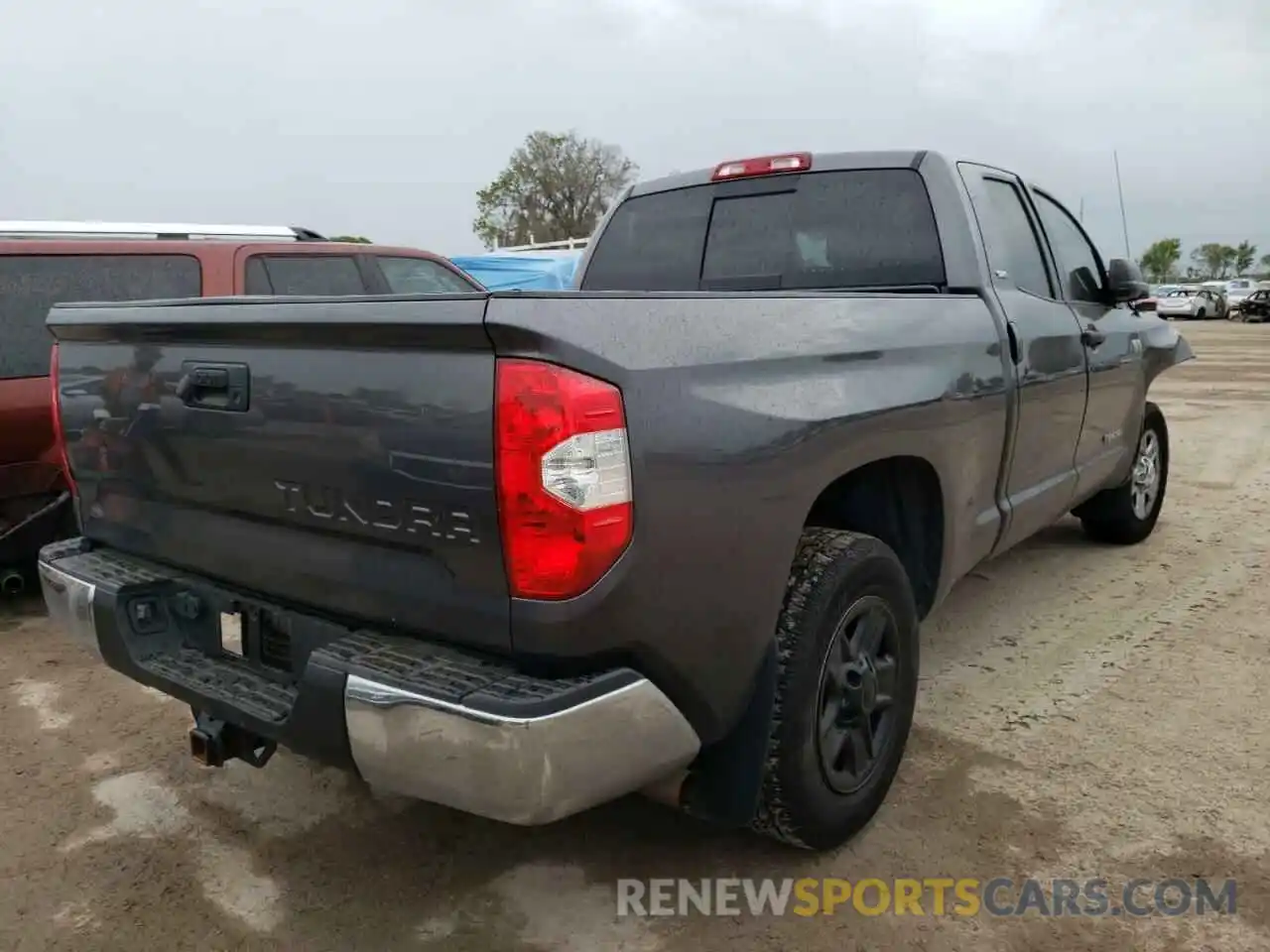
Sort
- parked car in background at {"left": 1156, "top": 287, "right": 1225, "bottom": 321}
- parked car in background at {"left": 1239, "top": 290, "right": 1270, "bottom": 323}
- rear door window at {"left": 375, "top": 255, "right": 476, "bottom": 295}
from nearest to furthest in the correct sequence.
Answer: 1. rear door window at {"left": 375, "top": 255, "right": 476, "bottom": 295}
2. parked car in background at {"left": 1239, "top": 290, "right": 1270, "bottom": 323}
3. parked car in background at {"left": 1156, "top": 287, "right": 1225, "bottom": 321}

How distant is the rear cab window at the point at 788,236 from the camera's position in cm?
364

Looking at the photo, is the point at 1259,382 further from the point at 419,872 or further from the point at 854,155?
the point at 419,872

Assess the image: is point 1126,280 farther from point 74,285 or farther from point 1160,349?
point 74,285

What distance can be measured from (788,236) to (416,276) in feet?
10.4

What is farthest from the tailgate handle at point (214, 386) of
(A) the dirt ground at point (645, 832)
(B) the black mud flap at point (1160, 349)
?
(B) the black mud flap at point (1160, 349)

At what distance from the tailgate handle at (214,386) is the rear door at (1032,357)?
97.1 inches

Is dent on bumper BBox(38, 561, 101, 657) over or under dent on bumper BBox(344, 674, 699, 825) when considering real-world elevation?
over

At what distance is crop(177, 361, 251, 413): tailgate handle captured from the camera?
7.75 ft

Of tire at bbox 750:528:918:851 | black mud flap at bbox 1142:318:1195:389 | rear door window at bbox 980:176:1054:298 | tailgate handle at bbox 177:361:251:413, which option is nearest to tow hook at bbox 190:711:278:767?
tailgate handle at bbox 177:361:251:413

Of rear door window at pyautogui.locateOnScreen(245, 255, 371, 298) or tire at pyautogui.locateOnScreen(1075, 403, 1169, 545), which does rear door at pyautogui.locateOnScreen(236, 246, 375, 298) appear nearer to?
rear door window at pyautogui.locateOnScreen(245, 255, 371, 298)

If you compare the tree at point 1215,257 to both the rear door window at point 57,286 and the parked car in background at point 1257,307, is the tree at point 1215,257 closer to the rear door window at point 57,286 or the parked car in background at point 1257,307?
the parked car in background at point 1257,307

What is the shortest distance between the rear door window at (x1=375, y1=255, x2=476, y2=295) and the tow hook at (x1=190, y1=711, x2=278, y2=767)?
13.2 ft

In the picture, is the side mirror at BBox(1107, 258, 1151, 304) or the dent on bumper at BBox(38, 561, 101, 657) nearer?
the dent on bumper at BBox(38, 561, 101, 657)

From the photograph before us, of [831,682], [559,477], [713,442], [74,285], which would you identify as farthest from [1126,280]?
[74,285]
